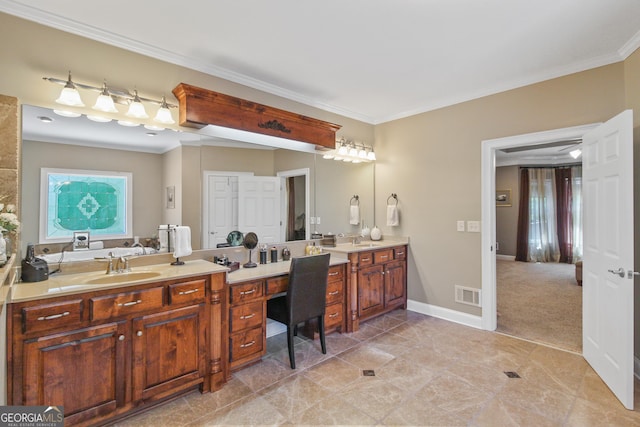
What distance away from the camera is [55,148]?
217 centimetres

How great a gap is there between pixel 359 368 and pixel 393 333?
2.85ft

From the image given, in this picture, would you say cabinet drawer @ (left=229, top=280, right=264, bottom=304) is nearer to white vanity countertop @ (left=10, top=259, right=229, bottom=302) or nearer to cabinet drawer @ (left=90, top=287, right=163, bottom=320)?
white vanity countertop @ (left=10, top=259, right=229, bottom=302)

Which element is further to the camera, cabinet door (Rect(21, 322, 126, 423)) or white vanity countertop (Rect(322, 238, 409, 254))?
white vanity countertop (Rect(322, 238, 409, 254))

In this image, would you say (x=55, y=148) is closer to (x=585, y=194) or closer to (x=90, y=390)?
(x=90, y=390)

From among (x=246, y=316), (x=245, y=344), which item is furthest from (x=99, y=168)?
(x=245, y=344)

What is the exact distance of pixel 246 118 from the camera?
2920 mm

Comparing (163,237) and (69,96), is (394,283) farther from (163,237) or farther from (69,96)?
(69,96)

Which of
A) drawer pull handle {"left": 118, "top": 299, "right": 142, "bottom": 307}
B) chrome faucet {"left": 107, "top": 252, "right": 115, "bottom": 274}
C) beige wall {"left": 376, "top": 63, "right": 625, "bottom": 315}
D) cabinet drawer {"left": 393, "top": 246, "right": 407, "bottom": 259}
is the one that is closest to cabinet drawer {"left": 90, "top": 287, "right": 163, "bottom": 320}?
drawer pull handle {"left": 118, "top": 299, "right": 142, "bottom": 307}

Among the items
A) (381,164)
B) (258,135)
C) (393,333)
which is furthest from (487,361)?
(258,135)

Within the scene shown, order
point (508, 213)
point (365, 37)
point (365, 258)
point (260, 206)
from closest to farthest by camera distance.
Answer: point (365, 37) → point (260, 206) → point (365, 258) → point (508, 213)

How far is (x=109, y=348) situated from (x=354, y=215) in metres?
3.05

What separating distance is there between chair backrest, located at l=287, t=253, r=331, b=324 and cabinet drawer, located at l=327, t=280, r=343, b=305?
14.2 inches

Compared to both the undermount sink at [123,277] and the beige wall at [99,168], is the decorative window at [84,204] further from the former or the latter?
the undermount sink at [123,277]

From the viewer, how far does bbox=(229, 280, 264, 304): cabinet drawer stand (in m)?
2.42
